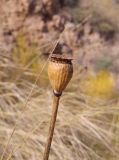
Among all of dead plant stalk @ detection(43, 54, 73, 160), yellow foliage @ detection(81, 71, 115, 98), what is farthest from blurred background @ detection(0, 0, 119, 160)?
dead plant stalk @ detection(43, 54, 73, 160)

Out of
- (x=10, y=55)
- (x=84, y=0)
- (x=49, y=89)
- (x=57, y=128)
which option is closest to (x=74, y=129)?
(x=57, y=128)

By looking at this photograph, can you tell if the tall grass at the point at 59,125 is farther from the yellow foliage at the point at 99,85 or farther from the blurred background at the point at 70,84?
the yellow foliage at the point at 99,85

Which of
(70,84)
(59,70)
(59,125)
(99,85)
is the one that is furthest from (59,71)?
(99,85)

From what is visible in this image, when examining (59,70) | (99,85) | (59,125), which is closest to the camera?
(59,70)

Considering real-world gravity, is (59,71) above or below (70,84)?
above

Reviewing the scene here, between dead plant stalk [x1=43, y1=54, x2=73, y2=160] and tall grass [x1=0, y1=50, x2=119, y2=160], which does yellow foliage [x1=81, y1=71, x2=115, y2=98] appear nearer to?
tall grass [x1=0, y1=50, x2=119, y2=160]

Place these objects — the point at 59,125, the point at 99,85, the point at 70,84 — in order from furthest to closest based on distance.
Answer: the point at 99,85 < the point at 70,84 < the point at 59,125

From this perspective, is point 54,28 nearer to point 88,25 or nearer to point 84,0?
point 88,25

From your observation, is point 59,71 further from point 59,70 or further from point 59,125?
point 59,125
